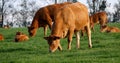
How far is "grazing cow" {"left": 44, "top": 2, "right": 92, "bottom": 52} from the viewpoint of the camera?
15711mm

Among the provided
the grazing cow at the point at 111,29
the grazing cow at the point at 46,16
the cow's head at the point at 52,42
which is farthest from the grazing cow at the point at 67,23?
the grazing cow at the point at 111,29

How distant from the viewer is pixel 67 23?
1661cm

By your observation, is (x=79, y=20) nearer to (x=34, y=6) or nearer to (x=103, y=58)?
(x=103, y=58)

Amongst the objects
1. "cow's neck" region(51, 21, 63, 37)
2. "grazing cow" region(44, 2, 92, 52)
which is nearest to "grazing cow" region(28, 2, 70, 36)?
"grazing cow" region(44, 2, 92, 52)

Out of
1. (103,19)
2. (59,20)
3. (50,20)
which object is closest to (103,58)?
(59,20)

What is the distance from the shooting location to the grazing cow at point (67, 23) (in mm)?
15711

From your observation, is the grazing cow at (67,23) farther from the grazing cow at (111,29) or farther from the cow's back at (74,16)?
the grazing cow at (111,29)

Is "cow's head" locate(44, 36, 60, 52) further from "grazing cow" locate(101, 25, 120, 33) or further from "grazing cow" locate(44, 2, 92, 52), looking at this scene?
"grazing cow" locate(101, 25, 120, 33)

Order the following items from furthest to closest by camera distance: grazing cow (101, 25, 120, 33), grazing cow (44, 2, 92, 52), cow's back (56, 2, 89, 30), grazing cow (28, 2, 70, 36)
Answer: grazing cow (101, 25, 120, 33), grazing cow (28, 2, 70, 36), cow's back (56, 2, 89, 30), grazing cow (44, 2, 92, 52)

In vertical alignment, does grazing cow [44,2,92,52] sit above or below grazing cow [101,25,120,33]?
above

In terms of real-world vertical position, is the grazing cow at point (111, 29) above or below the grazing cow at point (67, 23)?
below

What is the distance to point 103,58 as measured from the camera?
43.8 ft

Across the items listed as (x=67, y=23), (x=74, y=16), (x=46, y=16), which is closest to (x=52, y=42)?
(x=67, y=23)

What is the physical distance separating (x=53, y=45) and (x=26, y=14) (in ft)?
287
